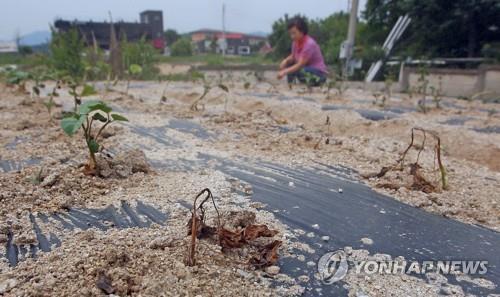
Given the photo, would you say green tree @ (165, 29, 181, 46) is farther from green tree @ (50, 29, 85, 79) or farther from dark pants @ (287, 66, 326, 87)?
dark pants @ (287, 66, 326, 87)

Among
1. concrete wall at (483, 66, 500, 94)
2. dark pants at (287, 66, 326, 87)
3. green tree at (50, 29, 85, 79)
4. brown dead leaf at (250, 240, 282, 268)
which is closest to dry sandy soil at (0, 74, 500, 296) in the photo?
brown dead leaf at (250, 240, 282, 268)

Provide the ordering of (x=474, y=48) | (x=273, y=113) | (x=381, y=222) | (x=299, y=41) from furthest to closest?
1. (x=474, y=48)
2. (x=299, y=41)
3. (x=273, y=113)
4. (x=381, y=222)

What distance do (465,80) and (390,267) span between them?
5.94 metres

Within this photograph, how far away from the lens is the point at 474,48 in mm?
7531

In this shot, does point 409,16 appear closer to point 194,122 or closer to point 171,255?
point 194,122

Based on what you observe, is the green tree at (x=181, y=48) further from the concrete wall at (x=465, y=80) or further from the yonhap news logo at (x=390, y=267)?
the yonhap news logo at (x=390, y=267)

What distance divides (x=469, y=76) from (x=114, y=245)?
639 centimetres

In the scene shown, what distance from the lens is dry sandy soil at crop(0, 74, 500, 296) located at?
1.12 meters

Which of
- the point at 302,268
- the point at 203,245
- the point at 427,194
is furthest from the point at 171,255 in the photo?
the point at 427,194

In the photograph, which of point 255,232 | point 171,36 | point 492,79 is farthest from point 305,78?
point 171,36

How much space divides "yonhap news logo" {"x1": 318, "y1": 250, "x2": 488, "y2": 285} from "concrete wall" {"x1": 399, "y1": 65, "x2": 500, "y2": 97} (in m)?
5.02

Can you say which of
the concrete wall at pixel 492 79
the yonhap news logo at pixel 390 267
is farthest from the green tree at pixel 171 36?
the yonhap news logo at pixel 390 267

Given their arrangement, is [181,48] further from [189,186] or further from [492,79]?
[189,186]

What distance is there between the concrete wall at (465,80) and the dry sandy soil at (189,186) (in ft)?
7.44
